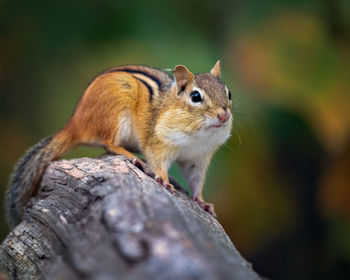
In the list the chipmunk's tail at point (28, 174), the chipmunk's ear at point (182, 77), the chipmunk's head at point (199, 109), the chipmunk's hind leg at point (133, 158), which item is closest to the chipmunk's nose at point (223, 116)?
the chipmunk's head at point (199, 109)

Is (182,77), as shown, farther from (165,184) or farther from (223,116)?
(165,184)

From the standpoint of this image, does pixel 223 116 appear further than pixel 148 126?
No

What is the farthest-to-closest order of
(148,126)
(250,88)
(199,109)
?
(250,88), (148,126), (199,109)

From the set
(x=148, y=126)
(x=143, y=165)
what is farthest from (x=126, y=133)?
(x=143, y=165)

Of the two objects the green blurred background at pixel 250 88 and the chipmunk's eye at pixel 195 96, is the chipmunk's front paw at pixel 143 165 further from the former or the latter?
the green blurred background at pixel 250 88

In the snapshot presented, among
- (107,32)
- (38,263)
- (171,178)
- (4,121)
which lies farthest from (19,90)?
(38,263)

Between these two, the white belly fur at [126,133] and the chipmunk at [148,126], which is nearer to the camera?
the chipmunk at [148,126]

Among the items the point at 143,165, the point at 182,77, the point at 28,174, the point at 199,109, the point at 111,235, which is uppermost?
the point at 182,77
